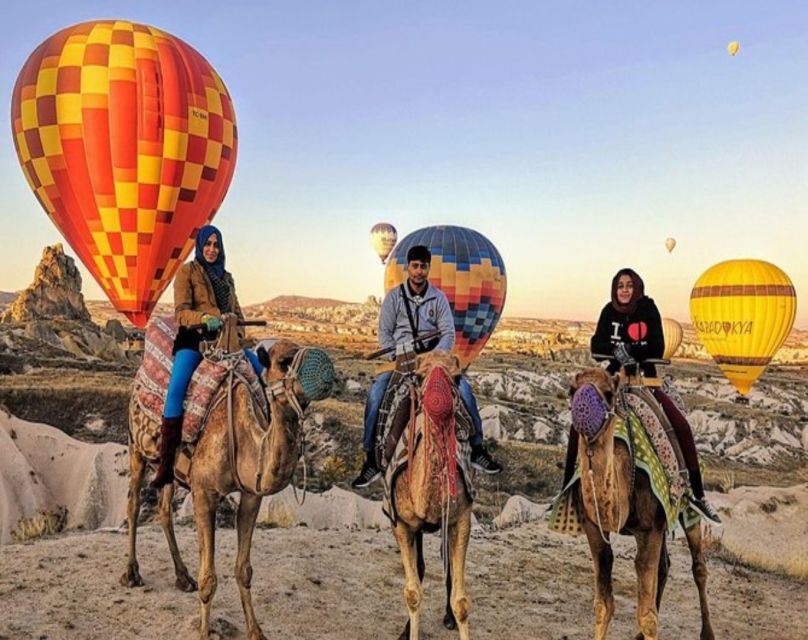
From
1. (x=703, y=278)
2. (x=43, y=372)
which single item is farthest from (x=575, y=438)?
(x=703, y=278)

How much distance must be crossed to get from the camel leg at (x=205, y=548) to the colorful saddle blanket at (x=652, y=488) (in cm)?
364

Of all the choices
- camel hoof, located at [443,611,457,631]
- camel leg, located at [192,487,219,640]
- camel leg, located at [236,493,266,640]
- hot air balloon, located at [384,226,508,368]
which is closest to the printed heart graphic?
camel hoof, located at [443,611,457,631]

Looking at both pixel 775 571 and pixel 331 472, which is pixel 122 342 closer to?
pixel 331 472

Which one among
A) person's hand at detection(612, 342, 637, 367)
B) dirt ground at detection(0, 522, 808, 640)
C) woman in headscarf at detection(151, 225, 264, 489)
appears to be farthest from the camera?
dirt ground at detection(0, 522, 808, 640)

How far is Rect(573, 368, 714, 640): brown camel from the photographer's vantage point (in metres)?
5.29

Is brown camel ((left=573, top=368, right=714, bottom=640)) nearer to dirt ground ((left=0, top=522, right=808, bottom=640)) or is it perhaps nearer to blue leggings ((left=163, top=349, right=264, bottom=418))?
dirt ground ((left=0, top=522, right=808, bottom=640))

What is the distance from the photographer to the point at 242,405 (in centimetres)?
666

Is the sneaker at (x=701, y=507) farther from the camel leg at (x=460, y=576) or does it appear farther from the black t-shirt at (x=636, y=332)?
the camel leg at (x=460, y=576)

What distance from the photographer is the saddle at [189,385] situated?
700cm

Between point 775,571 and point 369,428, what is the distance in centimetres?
898

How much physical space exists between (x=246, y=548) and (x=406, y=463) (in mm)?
2228

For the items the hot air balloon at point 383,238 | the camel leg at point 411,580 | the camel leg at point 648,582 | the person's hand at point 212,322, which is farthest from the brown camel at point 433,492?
the hot air balloon at point 383,238

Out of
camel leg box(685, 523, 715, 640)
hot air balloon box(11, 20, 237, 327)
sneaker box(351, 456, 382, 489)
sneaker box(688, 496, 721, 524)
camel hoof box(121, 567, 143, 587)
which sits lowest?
camel hoof box(121, 567, 143, 587)

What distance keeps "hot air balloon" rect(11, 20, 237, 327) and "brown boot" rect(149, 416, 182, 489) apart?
15074 millimetres
